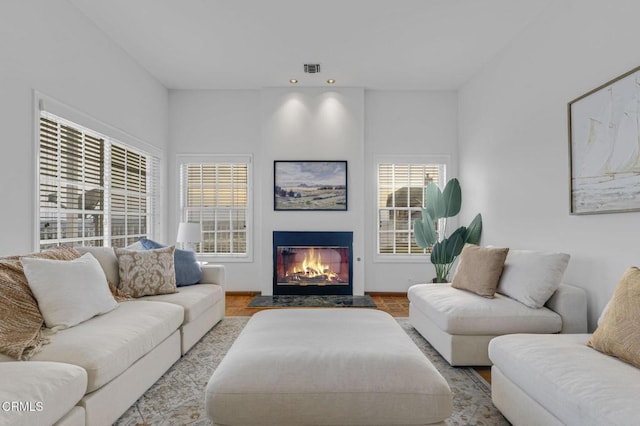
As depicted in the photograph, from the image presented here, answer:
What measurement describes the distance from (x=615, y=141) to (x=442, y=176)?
296cm

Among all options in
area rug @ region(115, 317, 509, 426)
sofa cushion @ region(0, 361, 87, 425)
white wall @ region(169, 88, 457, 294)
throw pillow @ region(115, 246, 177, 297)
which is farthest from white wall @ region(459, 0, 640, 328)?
throw pillow @ region(115, 246, 177, 297)

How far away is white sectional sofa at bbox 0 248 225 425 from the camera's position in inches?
57.6

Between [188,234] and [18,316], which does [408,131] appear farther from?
[18,316]

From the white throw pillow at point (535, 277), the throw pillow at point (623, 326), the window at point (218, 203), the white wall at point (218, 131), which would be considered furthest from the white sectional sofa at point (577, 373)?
the window at point (218, 203)

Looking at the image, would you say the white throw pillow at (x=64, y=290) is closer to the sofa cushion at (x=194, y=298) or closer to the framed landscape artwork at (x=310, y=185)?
the sofa cushion at (x=194, y=298)

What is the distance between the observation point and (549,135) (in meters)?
3.31

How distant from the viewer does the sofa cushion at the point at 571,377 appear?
1.37 meters

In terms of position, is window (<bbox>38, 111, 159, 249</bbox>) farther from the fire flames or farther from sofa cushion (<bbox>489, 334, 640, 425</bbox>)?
sofa cushion (<bbox>489, 334, 640, 425</bbox>)

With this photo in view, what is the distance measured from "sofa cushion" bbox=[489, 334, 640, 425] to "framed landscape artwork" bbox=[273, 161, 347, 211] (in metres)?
3.36

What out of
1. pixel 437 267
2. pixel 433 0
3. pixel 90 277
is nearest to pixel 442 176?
pixel 437 267

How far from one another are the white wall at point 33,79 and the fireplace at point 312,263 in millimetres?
2519

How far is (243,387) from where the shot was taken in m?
1.59

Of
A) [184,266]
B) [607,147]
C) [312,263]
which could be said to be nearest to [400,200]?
[312,263]

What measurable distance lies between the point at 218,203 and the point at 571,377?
15.4 feet
